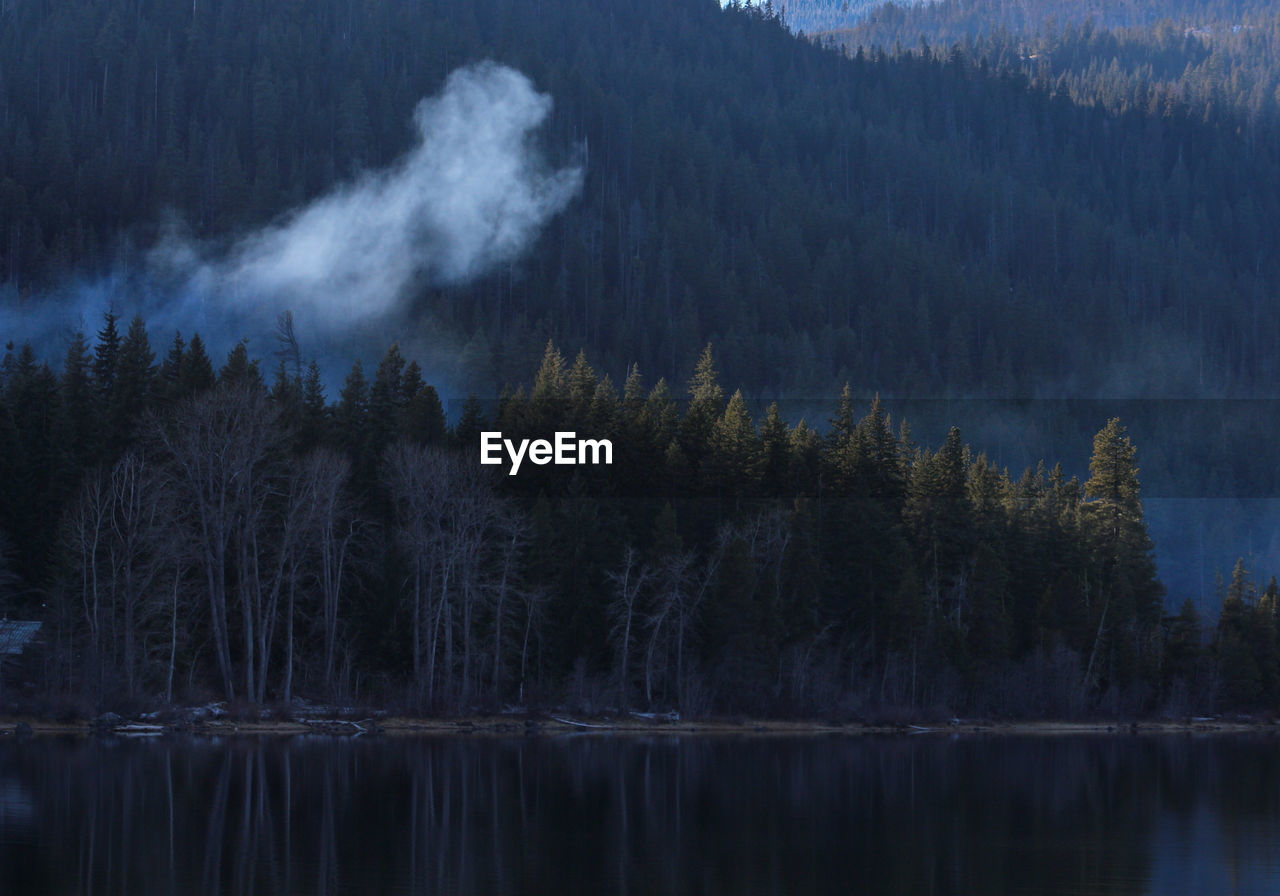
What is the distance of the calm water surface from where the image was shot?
3038 cm

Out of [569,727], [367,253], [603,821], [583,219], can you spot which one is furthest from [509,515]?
[583,219]

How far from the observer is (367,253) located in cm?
14912

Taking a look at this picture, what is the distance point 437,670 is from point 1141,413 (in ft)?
382

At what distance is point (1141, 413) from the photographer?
166m

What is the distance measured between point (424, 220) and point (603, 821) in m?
124

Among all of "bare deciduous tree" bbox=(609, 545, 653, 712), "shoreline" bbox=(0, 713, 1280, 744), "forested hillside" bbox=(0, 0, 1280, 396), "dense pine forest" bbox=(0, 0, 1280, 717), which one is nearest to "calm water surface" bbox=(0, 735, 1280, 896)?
"shoreline" bbox=(0, 713, 1280, 744)

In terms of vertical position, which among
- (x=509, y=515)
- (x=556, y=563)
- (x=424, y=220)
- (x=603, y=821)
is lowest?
(x=603, y=821)

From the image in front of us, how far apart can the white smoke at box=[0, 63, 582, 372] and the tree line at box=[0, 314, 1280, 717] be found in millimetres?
44850

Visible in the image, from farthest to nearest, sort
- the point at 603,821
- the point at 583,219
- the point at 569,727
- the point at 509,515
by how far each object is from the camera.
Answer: the point at 583,219, the point at 509,515, the point at 569,727, the point at 603,821

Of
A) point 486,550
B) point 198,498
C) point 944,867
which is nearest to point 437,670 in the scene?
point 486,550

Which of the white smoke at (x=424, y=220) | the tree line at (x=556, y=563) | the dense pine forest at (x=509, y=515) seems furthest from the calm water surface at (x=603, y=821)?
the white smoke at (x=424, y=220)

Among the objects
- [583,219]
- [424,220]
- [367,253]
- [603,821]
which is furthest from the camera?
[583,219]

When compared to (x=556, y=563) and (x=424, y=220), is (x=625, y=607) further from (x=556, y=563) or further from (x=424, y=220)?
(x=424, y=220)

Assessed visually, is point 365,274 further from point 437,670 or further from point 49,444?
point 437,670
